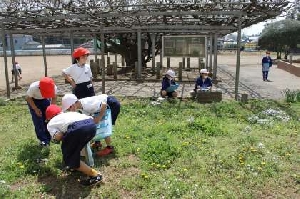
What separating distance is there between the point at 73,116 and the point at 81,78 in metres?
2.50

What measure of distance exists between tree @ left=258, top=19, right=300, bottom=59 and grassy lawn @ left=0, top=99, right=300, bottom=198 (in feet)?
104

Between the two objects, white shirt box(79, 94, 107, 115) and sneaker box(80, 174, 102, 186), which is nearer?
sneaker box(80, 174, 102, 186)

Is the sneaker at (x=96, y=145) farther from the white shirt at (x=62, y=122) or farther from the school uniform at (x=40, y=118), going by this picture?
the white shirt at (x=62, y=122)

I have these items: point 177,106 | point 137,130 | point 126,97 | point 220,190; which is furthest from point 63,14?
point 220,190

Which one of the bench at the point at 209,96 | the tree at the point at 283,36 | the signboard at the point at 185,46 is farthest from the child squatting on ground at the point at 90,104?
the tree at the point at 283,36

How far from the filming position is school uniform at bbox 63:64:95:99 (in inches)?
265

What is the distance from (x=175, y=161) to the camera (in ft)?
17.5

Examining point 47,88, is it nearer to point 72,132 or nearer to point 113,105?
point 113,105

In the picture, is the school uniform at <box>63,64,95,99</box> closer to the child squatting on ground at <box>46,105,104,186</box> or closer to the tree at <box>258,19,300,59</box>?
the child squatting on ground at <box>46,105,104,186</box>

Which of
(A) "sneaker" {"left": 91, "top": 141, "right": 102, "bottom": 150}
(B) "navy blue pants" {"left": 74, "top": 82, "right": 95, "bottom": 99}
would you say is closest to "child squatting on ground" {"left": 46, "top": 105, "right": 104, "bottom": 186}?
(A) "sneaker" {"left": 91, "top": 141, "right": 102, "bottom": 150}

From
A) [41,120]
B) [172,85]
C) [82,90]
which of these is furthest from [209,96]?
[41,120]

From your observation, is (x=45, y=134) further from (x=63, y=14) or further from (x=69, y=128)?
(x=63, y=14)

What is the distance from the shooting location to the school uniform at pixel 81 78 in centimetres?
Answer: 673

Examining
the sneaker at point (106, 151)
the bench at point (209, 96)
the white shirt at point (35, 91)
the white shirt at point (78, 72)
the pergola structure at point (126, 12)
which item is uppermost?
the pergola structure at point (126, 12)
